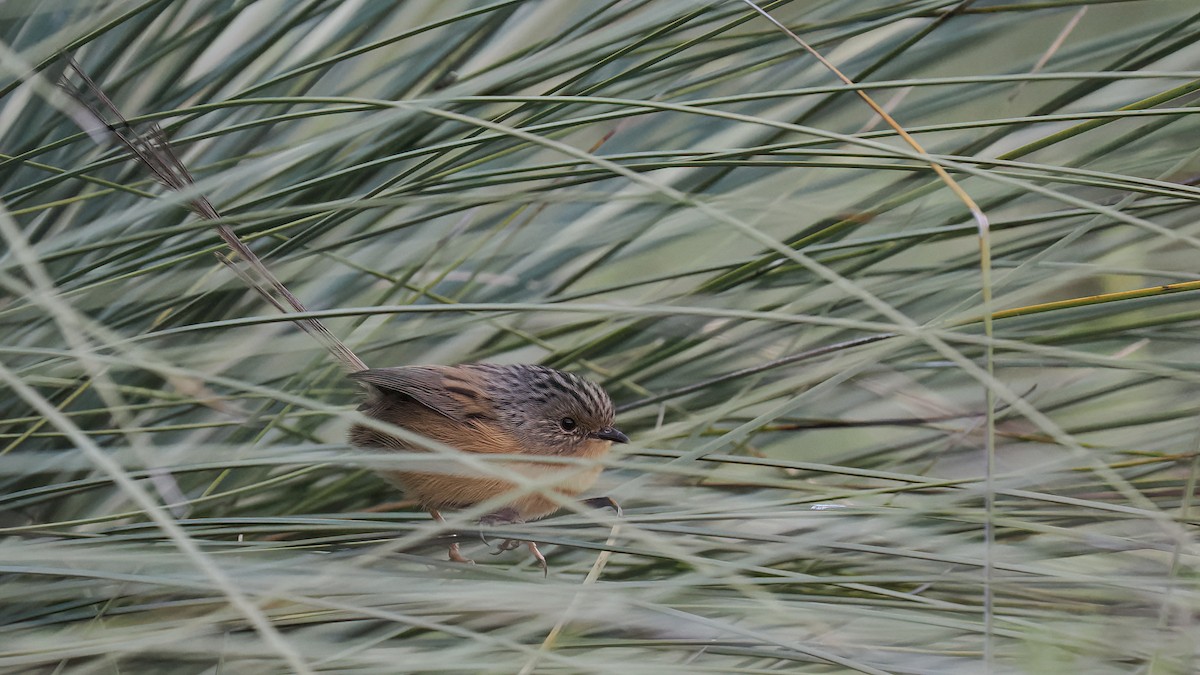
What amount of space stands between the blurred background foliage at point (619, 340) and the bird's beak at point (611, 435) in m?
0.07

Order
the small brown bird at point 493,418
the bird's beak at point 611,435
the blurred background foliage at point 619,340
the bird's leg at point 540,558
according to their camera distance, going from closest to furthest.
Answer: the blurred background foliage at point 619,340 < the bird's leg at point 540,558 < the small brown bird at point 493,418 < the bird's beak at point 611,435

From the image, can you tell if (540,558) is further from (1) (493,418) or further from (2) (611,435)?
(1) (493,418)

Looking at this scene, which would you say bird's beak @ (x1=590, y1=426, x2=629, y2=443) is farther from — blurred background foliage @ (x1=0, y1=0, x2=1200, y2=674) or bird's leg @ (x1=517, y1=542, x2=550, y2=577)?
bird's leg @ (x1=517, y1=542, x2=550, y2=577)

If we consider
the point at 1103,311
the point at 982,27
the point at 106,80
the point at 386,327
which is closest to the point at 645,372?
the point at 386,327

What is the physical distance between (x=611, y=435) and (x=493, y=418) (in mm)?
341

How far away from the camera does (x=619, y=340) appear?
2.87 m

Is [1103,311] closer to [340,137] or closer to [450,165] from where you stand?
[450,165]

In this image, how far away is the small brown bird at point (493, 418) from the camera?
9.14 ft

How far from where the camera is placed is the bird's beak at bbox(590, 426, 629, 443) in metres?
2.93

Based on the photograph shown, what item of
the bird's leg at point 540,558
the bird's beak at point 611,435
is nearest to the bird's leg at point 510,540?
the bird's leg at point 540,558

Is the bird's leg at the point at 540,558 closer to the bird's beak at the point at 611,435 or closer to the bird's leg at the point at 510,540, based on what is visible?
the bird's leg at the point at 510,540

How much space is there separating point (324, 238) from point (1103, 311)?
190 centimetres

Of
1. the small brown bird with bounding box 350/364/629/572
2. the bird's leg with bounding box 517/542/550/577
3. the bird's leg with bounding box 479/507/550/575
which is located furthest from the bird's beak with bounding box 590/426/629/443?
the bird's leg with bounding box 517/542/550/577

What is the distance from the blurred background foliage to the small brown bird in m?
0.10
